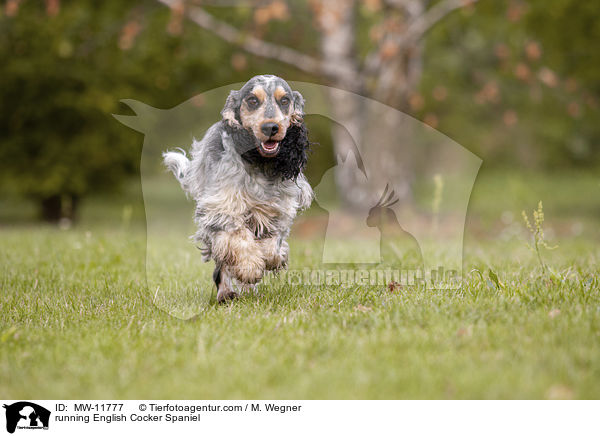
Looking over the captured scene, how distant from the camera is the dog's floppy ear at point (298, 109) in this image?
4.38 meters

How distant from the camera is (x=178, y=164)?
502 cm

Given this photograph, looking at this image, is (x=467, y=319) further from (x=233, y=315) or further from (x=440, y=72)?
(x=440, y=72)

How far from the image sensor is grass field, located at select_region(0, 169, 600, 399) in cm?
288

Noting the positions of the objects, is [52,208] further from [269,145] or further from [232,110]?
[269,145]

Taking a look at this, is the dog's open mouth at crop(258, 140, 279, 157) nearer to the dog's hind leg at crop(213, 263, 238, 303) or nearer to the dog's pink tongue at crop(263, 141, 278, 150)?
the dog's pink tongue at crop(263, 141, 278, 150)

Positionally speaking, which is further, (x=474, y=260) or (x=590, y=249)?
(x=590, y=249)

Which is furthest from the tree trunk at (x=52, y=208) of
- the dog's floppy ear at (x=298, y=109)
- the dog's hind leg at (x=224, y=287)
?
the dog's floppy ear at (x=298, y=109)

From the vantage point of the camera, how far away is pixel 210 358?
10.6 ft

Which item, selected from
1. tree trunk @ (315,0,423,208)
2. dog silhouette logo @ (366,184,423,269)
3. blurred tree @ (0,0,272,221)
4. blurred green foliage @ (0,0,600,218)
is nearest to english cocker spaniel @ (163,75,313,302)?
dog silhouette logo @ (366,184,423,269)
